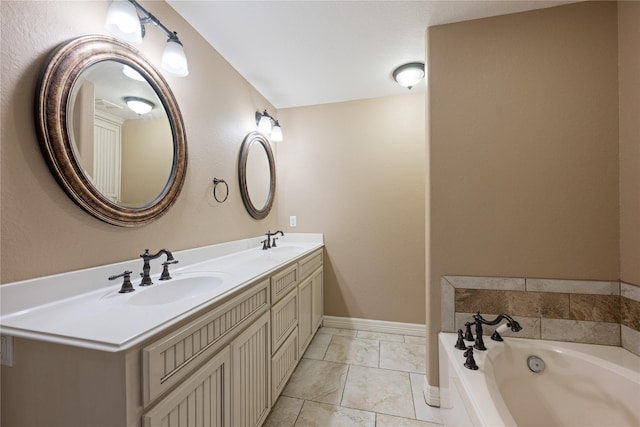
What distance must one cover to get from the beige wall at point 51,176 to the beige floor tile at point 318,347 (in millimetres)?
1298

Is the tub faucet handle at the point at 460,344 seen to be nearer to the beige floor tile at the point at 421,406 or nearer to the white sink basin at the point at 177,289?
the beige floor tile at the point at 421,406

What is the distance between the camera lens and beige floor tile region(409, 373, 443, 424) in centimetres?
148

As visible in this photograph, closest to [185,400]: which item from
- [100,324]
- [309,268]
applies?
[100,324]

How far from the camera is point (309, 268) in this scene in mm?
2172

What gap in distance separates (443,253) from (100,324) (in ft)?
5.49

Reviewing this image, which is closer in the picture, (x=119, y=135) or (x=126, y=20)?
(x=126, y=20)

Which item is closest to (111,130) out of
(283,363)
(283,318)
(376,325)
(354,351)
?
(283,318)

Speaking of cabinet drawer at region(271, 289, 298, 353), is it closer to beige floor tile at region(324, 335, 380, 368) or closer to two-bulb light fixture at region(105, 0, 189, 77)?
beige floor tile at region(324, 335, 380, 368)

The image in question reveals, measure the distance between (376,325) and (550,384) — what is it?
56.2 inches

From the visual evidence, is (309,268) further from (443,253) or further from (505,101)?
(505,101)

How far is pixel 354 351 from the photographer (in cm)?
217

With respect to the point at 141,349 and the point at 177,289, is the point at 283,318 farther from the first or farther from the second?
the point at 141,349

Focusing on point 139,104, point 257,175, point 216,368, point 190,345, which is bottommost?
point 216,368

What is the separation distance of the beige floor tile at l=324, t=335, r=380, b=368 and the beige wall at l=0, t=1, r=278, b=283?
1.43 m
